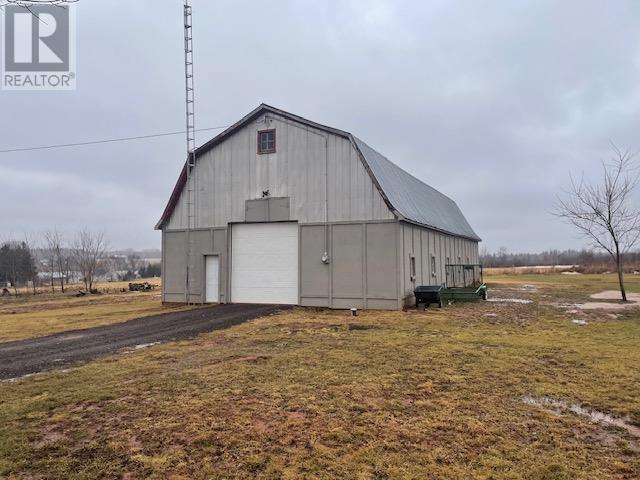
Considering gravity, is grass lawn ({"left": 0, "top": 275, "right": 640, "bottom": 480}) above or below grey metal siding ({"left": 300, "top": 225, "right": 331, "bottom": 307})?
below

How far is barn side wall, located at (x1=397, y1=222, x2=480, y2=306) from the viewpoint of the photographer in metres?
16.5

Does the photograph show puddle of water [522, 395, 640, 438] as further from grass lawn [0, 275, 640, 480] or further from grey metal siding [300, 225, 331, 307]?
grey metal siding [300, 225, 331, 307]

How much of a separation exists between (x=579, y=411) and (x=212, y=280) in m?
15.8

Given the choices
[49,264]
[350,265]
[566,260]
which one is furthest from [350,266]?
[566,260]

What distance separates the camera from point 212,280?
19.0 m

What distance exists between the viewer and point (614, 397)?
5863mm

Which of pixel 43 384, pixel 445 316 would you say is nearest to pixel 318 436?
pixel 43 384

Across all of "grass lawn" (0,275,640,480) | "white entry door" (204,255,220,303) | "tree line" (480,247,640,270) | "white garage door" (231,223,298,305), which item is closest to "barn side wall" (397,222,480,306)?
"white garage door" (231,223,298,305)

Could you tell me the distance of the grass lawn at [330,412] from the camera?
3971mm

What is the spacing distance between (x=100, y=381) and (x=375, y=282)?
10.9m

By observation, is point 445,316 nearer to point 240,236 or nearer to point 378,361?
point 378,361

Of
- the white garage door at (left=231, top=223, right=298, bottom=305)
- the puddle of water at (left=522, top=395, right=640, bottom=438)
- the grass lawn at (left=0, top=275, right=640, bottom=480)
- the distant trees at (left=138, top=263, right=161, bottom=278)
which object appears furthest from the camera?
the distant trees at (left=138, top=263, right=161, bottom=278)

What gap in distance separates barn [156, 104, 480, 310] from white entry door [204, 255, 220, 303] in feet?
0.14

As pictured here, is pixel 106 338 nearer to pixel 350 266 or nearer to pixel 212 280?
pixel 212 280
